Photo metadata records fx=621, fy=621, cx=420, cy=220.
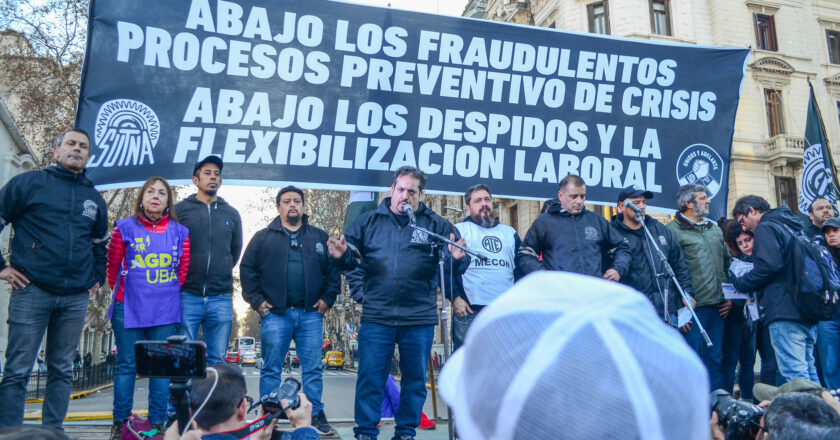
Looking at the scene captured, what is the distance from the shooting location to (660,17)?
25.8 meters

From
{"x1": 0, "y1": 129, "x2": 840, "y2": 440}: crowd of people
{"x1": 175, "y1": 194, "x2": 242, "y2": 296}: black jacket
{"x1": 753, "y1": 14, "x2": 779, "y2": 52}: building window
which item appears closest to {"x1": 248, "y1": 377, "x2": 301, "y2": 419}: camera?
{"x1": 0, "y1": 129, "x2": 840, "y2": 440}: crowd of people

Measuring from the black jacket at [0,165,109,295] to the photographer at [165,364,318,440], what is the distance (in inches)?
97.0

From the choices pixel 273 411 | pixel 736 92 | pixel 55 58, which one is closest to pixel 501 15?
pixel 55 58

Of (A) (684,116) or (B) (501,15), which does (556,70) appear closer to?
(A) (684,116)

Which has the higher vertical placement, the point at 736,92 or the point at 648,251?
the point at 736,92

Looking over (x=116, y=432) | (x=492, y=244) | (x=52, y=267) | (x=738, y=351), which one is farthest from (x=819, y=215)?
(x=52, y=267)

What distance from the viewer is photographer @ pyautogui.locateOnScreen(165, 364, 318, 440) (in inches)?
87.2

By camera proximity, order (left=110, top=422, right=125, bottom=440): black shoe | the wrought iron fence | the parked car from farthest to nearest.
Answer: the parked car → the wrought iron fence → (left=110, top=422, right=125, bottom=440): black shoe

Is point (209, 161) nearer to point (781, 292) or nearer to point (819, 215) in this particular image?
point (781, 292)

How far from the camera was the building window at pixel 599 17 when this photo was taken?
84.4 feet

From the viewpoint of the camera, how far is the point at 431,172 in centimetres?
638

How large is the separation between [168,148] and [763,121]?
2667 centimetres

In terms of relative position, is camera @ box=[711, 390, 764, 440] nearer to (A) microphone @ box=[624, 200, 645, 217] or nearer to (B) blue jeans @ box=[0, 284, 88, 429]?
(A) microphone @ box=[624, 200, 645, 217]

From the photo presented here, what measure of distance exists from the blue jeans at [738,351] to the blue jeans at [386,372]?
10.3 feet
